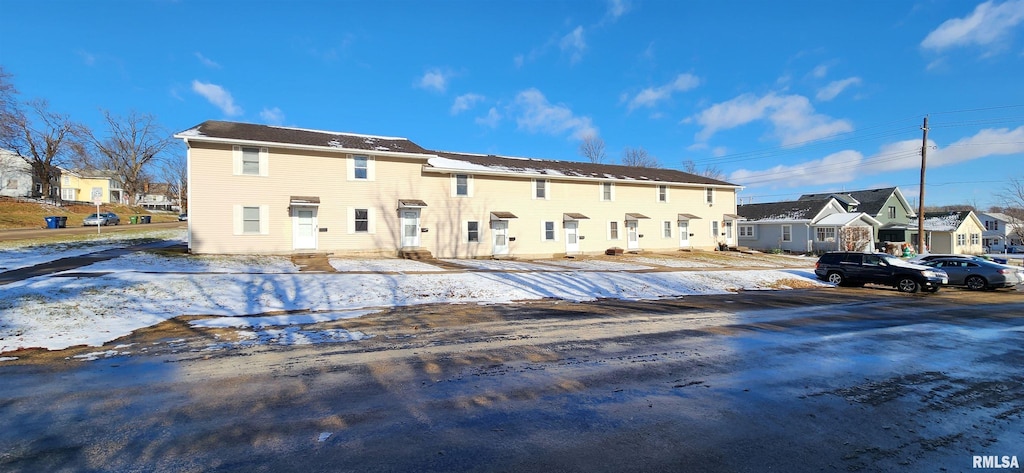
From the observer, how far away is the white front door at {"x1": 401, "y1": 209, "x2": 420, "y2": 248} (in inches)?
1008

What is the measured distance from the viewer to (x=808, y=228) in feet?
136

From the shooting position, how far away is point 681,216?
35406mm

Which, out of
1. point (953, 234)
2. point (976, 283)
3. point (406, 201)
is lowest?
point (976, 283)

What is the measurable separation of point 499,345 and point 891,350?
21.0 feet

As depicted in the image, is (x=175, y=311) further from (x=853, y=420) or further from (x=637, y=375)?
(x=853, y=420)

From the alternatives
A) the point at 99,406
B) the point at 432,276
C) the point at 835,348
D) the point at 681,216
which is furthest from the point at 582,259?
the point at 99,406

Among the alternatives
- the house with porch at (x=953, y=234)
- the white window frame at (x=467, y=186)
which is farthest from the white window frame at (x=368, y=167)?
the house with porch at (x=953, y=234)

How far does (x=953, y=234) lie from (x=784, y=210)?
17740 mm

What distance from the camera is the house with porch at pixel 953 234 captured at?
46.8 meters

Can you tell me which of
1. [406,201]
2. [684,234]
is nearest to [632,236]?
[684,234]

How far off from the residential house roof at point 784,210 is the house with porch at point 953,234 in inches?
507

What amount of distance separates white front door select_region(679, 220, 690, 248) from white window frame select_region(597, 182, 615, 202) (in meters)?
6.66

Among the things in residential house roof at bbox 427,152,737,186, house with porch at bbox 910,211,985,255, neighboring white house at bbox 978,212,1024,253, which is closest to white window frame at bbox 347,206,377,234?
residential house roof at bbox 427,152,737,186

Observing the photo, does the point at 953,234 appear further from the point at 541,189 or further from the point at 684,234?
the point at 541,189
